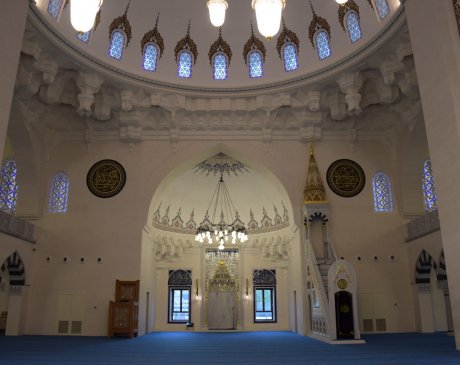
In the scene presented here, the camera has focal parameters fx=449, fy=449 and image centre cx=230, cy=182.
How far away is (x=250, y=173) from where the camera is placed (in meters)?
13.8

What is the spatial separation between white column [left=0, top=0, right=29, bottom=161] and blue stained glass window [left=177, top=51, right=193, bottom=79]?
4559mm

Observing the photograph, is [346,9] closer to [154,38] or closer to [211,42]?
[211,42]

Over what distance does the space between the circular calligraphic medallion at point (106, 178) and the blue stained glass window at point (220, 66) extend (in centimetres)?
312

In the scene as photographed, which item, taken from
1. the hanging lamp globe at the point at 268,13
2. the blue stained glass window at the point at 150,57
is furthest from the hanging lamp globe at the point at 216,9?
the blue stained glass window at the point at 150,57

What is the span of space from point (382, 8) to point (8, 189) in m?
9.13

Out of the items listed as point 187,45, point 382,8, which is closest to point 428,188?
point 382,8

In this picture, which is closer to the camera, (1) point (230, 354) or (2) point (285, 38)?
(1) point (230, 354)

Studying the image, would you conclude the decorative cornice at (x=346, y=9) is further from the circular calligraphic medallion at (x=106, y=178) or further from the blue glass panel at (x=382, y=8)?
the circular calligraphic medallion at (x=106, y=178)

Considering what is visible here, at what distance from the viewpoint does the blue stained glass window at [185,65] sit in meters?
10.4

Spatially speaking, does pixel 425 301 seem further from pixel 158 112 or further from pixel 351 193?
pixel 158 112

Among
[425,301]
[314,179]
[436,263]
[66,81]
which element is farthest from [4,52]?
[425,301]

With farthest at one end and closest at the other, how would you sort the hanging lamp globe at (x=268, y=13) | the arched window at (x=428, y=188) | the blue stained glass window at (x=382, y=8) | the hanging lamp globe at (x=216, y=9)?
the arched window at (x=428, y=188) < the blue stained glass window at (x=382, y=8) < the hanging lamp globe at (x=216, y=9) < the hanging lamp globe at (x=268, y=13)

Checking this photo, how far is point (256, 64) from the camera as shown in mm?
10539

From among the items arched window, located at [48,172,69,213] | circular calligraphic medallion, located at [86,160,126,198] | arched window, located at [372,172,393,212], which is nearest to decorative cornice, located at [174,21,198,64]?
circular calligraphic medallion, located at [86,160,126,198]
